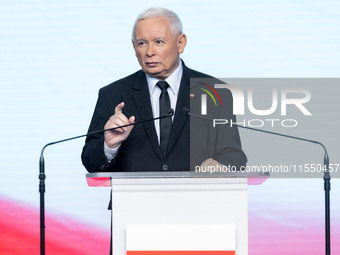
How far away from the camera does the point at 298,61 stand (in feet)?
11.0

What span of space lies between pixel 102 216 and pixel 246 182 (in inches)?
72.4

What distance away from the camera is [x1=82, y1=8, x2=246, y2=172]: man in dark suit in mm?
2221

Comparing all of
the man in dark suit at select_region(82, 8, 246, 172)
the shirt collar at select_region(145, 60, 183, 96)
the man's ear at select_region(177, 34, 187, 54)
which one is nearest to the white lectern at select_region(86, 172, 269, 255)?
the man in dark suit at select_region(82, 8, 246, 172)

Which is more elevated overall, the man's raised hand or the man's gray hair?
the man's gray hair

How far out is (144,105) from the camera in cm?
232

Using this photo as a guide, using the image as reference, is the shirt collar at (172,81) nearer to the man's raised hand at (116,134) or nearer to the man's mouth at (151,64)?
the man's mouth at (151,64)

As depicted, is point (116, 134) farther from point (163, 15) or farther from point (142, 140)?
point (163, 15)

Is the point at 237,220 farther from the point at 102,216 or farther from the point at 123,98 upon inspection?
the point at 102,216

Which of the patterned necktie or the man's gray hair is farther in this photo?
the man's gray hair

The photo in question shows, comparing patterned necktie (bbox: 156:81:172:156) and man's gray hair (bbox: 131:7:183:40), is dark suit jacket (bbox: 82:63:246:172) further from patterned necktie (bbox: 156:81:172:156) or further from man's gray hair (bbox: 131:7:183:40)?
man's gray hair (bbox: 131:7:183:40)

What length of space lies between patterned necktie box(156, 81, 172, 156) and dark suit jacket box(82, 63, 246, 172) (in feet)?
0.08

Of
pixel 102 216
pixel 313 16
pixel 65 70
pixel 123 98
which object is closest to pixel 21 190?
pixel 102 216

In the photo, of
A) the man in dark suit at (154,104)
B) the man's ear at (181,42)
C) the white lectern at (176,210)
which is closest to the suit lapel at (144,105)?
the man in dark suit at (154,104)

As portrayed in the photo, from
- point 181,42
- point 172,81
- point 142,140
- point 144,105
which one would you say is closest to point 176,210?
point 142,140
